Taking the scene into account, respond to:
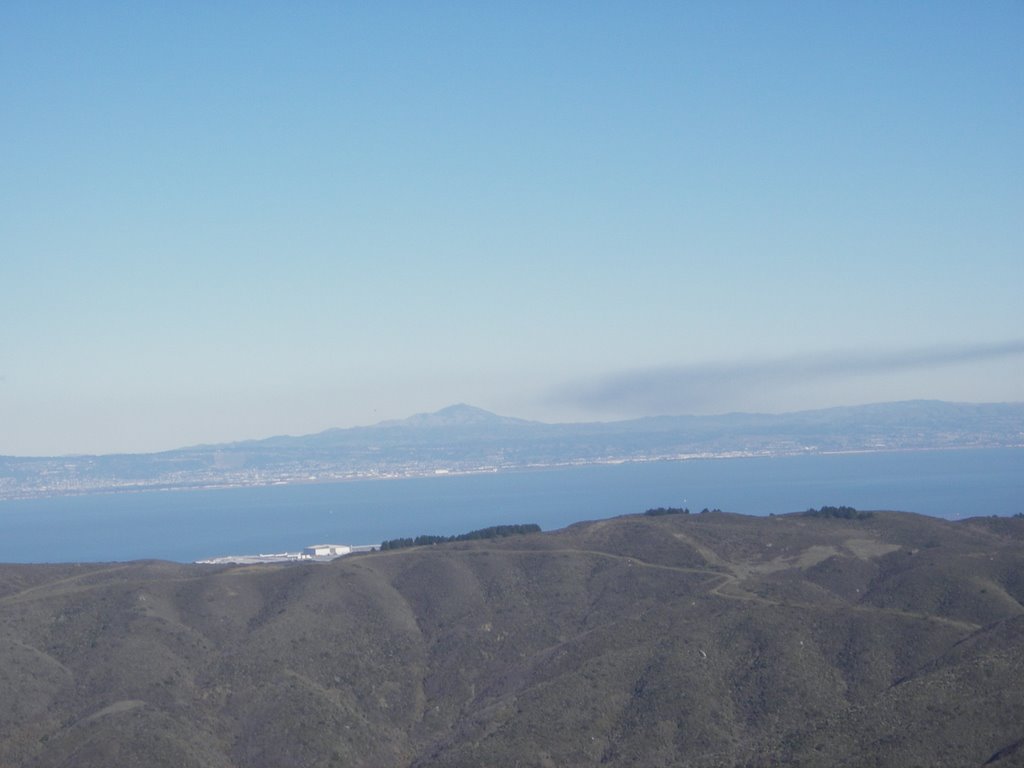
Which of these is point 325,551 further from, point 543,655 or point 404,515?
point 543,655

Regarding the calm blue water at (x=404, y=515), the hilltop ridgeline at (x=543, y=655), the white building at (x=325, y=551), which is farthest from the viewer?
the calm blue water at (x=404, y=515)

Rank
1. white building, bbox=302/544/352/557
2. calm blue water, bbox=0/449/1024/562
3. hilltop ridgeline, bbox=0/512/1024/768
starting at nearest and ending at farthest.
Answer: hilltop ridgeline, bbox=0/512/1024/768 → white building, bbox=302/544/352/557 → calm blue water, bbox=0/449/1024/562

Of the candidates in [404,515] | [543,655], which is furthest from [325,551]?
[543,655]

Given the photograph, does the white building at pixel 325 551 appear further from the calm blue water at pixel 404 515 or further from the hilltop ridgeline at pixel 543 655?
the hilltop ridgeline at pixel 543 655

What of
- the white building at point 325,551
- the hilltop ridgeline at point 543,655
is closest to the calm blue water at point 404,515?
the white building at point 325,551

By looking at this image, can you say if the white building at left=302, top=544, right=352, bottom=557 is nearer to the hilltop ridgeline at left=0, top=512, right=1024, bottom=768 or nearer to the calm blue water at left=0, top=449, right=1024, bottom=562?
the calm blue water at left=0, top=449, right=1024, bottom=562

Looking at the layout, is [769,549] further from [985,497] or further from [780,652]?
[985,497]

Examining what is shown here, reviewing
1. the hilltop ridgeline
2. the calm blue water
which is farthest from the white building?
the hilltop ridgeline

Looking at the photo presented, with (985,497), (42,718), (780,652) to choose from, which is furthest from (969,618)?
(985,497)
